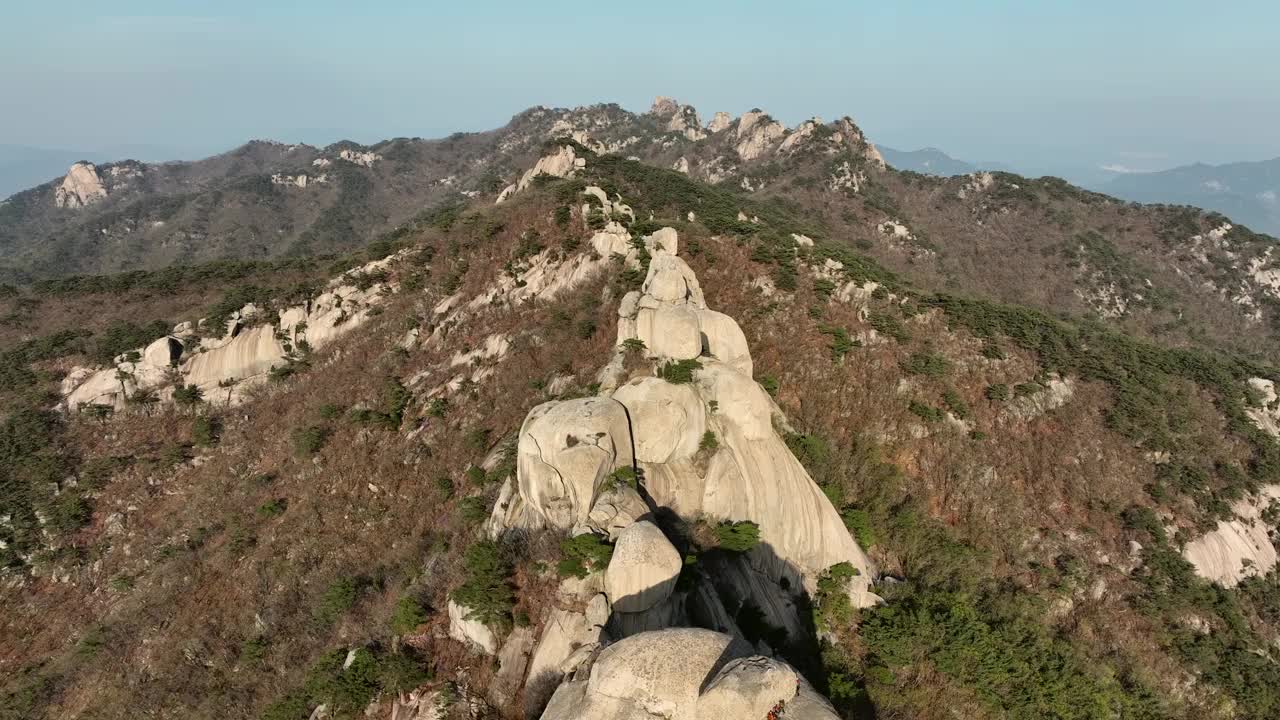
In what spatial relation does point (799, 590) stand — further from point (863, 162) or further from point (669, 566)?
point (863, 162)

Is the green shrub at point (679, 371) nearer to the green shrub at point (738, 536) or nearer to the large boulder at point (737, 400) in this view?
the large boulder at point (737, 400)

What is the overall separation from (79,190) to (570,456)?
871 feet

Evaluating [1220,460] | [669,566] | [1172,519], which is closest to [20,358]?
[669,566]

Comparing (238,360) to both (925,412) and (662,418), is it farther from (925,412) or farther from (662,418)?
(925,412)

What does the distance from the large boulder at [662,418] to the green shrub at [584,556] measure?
4935 mm

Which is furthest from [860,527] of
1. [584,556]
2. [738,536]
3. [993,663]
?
[584,556]

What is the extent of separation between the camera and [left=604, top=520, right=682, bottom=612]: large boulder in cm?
1497

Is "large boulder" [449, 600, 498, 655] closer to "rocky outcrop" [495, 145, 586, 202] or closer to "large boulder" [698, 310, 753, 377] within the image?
"large boulder" [698, 310, 753, 377]

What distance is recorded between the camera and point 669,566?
1521 centimetres

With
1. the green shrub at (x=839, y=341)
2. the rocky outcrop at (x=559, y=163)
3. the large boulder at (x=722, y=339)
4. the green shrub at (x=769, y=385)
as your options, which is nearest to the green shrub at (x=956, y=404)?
the green shrub at (x=839, y=341)

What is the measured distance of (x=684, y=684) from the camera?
11.2 metres

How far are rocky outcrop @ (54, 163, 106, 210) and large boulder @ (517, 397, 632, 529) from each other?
257 meters

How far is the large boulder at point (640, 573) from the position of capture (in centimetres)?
1497

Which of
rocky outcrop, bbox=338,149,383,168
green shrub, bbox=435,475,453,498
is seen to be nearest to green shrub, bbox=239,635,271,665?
green shrub, bbox=435,475,453,498
